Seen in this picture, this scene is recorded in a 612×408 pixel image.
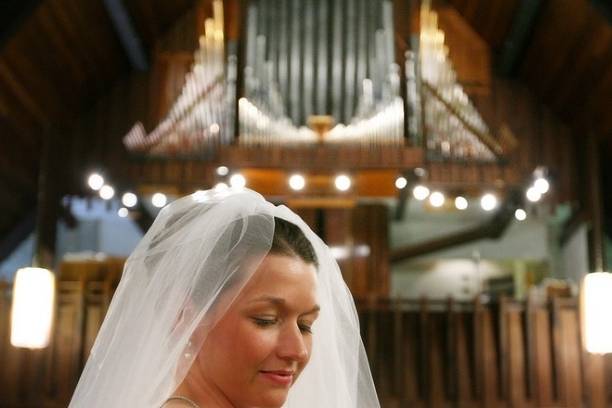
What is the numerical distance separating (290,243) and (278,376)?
23 centimetres

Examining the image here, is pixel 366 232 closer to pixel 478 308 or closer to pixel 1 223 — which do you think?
pixel 478 308

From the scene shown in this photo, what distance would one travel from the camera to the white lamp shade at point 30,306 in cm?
830

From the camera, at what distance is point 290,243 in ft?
5.30

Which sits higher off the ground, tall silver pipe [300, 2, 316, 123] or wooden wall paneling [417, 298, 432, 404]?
tall silver pipe [300, 2, 316, 123]

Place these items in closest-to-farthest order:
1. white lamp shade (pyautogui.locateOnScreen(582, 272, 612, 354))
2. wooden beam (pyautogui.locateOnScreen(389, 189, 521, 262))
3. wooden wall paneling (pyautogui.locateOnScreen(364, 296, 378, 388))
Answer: white lamp shade (pyautogui.locateOnScreen(582, 272, 612, 354)), wooden wall paneling (pyautogui.locateOnScreen(364, 296, 378, 388)), wooden beam (pyautogui.locateOnScreen(389, 189, 521, 262))

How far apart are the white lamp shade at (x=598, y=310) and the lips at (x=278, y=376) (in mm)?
6945

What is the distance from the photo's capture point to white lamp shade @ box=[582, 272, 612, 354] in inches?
315

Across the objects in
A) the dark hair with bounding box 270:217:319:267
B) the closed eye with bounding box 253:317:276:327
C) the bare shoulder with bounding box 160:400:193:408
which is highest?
the dark hair with bounding box 270:217:319:267

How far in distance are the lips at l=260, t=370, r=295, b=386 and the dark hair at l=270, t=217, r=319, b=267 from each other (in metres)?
0.20

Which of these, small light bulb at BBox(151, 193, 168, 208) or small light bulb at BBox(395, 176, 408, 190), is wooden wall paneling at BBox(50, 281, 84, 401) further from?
small light bulb at BBox(395, 176, 408, 190)

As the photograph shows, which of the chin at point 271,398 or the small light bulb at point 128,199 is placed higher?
the small light bulb at point 128,199

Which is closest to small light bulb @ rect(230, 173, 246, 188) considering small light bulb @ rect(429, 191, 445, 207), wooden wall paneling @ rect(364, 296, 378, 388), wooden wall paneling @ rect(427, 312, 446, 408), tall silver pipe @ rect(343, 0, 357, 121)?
tall silver pipe @ rect(343, 0, 357, 121)

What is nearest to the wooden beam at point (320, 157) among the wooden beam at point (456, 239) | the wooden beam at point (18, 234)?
the wooden beam at point (18, 234)

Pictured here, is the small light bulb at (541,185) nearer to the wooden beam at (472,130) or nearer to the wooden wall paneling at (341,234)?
the wooden beam at (472,130)
